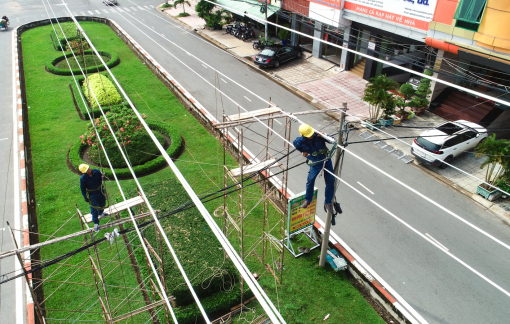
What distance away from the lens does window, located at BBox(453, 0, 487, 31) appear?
18.2 meters

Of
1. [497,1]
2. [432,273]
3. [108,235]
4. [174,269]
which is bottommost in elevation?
[432,273]

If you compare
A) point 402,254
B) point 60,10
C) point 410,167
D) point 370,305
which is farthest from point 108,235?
point 60,10

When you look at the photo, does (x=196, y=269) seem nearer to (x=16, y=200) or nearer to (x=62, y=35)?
(x=16, y=200)

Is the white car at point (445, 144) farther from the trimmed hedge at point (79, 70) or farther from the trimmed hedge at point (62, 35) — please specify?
the trimmed hedge at point (62, 35)

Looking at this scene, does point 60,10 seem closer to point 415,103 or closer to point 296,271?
point 415,103

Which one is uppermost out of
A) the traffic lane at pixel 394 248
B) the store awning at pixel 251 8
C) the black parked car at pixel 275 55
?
the store awning at pixel 251 8

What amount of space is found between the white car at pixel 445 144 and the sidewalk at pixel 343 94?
0.54m

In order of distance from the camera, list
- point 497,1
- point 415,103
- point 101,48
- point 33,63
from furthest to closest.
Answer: point 101,48, point 33,63, point 415,103, point 497,1

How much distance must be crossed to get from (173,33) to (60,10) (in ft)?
61.1

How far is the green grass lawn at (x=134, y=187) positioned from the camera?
1177 centimetres

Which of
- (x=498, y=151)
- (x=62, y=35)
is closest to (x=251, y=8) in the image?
(x=62, y=35)

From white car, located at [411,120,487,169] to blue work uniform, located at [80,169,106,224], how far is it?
13.6m

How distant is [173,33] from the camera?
37.2 meters

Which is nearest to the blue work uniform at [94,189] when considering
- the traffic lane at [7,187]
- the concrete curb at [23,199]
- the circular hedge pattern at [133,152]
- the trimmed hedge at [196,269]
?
the concrete curb at [23,199]
